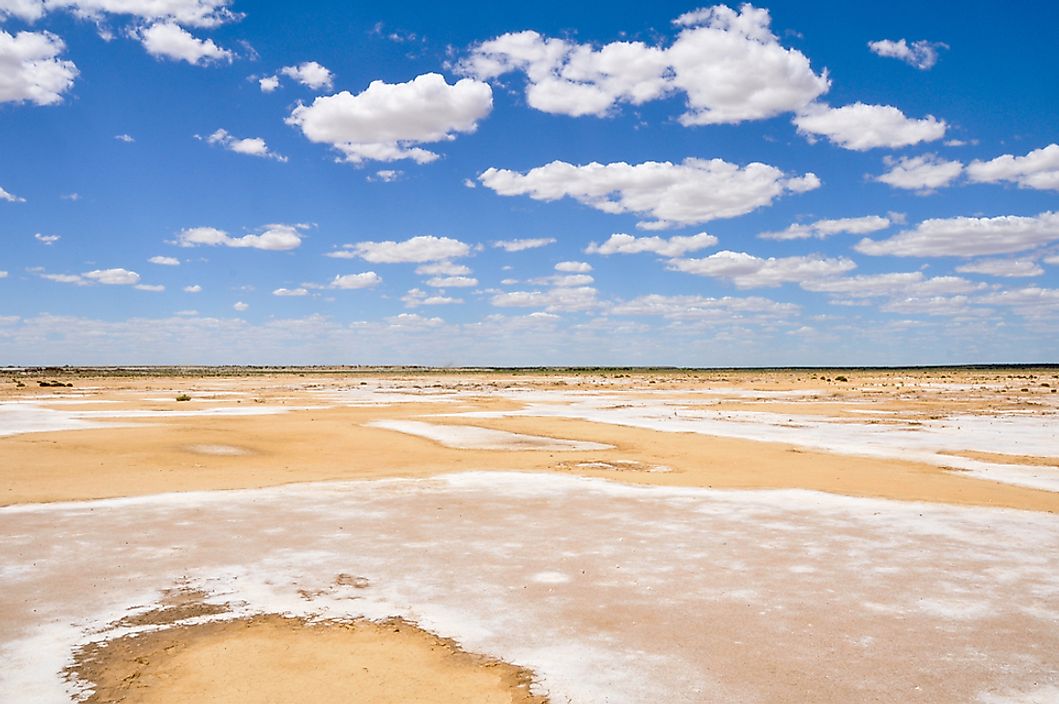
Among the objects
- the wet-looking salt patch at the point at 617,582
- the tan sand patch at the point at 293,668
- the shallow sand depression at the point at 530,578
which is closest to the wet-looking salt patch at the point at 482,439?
the shallow sand depression at the point at 530,578

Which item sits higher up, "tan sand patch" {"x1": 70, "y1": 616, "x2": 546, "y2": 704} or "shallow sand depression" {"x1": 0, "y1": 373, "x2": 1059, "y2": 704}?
"shallow sand depression" {"x1": 0, "y1": 373, "x2": 1059, "y2": 704}

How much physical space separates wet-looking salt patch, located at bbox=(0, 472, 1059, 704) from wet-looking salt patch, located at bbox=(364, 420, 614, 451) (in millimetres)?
9857

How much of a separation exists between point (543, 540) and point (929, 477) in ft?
37.6

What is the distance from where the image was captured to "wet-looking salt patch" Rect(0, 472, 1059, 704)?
22.6ft

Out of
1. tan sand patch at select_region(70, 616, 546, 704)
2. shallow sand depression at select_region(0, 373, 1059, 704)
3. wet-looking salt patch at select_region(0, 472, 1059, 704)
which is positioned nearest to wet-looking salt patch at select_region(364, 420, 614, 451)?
shallow sand depression at select_region(0, 373, 1059, 704)

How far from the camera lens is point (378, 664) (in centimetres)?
708

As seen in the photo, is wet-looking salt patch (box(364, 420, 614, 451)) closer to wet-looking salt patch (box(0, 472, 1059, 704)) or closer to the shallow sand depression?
the shallow sand depression

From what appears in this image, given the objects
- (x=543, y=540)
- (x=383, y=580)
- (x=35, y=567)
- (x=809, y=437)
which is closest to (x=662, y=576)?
(x=543, y=540)

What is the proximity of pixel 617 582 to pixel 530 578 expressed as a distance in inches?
43.5

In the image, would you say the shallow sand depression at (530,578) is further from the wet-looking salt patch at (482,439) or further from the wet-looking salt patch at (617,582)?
the wet-looking salt patch at (482,439)

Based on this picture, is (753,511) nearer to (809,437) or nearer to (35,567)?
(35,567)

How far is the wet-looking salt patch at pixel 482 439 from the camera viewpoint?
2545 centimetres

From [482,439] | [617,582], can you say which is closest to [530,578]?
[617,582]

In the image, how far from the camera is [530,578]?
9828mm
